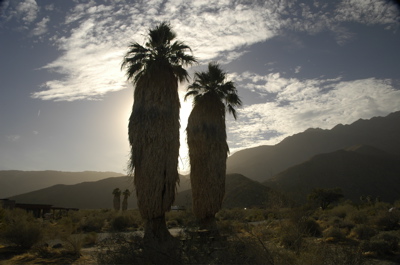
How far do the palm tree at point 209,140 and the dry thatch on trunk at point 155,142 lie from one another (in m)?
3.26

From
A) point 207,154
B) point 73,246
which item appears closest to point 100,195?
point 207,154

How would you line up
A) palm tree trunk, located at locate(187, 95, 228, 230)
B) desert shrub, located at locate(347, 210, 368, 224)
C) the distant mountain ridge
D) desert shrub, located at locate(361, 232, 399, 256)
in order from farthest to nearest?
the distant mountain ridge
desert shrub, located at locate(347, 210, 368, 224)
palm tree trunk, located at locate(187, 95, 228, 230)
desert shrub, located at locate(361, 232, 399, 256)

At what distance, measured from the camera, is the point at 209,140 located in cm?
1802

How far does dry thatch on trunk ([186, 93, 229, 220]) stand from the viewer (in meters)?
17.3

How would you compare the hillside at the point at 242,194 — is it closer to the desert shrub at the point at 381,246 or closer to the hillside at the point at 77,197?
the hillside at the point at 77,197

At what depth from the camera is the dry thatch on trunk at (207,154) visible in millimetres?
17281

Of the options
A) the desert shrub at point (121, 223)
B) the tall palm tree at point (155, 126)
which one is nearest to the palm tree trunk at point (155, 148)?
the tall palm tree at point (155, 126)

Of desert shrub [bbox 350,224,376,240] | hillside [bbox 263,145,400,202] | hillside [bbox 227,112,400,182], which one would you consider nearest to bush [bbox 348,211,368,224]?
desert shrub [bbox 350,224,376,240]

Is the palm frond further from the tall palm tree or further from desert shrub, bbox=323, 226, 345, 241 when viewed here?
desert shrub, bbox=323, 226, 345, 241

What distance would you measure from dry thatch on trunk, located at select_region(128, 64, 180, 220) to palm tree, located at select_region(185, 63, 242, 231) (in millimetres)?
3261

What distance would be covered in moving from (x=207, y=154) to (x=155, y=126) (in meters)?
4.67

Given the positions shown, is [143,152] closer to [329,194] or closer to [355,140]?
[329,194]

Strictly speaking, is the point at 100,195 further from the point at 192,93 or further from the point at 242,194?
the point at 192,93

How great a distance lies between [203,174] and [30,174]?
20513cm
